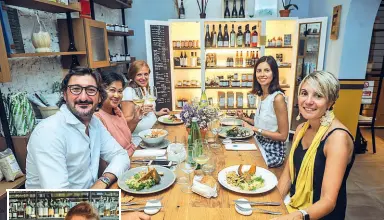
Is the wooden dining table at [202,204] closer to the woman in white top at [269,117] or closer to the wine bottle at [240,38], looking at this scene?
the woman in white top at [269,117]

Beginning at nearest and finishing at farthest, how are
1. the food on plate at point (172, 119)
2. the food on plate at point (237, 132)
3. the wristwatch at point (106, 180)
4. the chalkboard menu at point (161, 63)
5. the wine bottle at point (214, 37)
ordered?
the wristwatch at point (106, 180), the food on plate at point (237, 132), the food on plate at point (172, 119), the chalkboard menu at point (161, 63), the wine bottle at point (214, 37)

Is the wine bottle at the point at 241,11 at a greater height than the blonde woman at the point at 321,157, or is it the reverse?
the wine bottle at the point at 241,11

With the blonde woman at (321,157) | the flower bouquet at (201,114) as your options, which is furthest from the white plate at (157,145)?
the blonde woman at (321,157)

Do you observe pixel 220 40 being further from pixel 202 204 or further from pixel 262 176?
pixel 202 204

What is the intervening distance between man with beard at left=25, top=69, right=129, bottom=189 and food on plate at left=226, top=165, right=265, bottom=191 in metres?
0.62

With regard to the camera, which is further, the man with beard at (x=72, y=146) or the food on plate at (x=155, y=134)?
the food on plate at (x=155, y=134)

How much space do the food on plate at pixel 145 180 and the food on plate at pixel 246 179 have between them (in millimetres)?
377

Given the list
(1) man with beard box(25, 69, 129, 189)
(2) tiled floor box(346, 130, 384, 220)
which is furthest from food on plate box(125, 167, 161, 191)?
(2) tiled floor box(346, 130, 384, 220)

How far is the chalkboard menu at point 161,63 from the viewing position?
13.2ft

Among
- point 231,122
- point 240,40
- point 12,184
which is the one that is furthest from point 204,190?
point 240,40

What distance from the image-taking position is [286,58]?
14.5ft

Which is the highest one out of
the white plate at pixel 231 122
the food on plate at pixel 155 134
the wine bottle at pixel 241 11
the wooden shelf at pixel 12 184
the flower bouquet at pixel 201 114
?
the wine bottle at pixel 241 11

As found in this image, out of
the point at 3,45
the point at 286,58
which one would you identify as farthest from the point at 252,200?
the point at 286,58

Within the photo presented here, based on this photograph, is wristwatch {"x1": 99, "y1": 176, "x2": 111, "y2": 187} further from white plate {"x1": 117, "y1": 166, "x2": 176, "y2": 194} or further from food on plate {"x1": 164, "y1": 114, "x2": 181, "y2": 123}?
food on plate {"x1": 164, "y1": 114, "x2": 181, "y2": 123}
